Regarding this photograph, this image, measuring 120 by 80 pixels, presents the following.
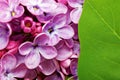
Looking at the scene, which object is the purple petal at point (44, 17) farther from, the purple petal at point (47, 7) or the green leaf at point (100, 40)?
the green leaf at point (100, 40)

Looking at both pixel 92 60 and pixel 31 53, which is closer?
pixel 92 60

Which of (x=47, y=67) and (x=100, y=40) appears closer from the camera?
(x=100, y=40)

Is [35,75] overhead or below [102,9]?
below

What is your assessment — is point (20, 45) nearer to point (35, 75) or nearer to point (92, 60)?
point (35, 75)

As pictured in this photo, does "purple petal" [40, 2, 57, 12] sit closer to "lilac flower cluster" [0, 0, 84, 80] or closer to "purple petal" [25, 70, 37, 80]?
"lilac flower cluster" [0, 0, 84, 80]

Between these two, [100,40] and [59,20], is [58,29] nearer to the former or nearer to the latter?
[59,20]

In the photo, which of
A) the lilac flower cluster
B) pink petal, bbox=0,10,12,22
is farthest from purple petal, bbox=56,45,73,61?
pink petal, bbox=0,10,12,22

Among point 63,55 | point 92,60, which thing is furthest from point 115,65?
point 63,55

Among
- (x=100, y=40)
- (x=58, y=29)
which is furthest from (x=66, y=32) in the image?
(x=100, y=40)
